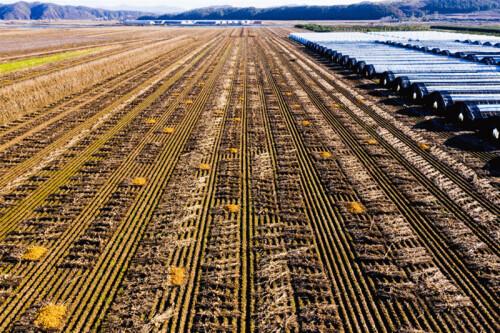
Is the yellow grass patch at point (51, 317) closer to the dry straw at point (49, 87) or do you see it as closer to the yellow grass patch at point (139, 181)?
the yellow grass patch at point (139, 181)

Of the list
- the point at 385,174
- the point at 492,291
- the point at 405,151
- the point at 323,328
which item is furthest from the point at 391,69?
the point at 323,328

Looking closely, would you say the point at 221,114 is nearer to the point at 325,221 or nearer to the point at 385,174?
the point at 385,174

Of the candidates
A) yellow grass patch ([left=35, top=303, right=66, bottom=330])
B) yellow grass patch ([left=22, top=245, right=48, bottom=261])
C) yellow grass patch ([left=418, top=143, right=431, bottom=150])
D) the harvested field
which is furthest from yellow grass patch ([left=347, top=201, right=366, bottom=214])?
yellow grass patch ([left=22, top=245, right=48, bottom=261])

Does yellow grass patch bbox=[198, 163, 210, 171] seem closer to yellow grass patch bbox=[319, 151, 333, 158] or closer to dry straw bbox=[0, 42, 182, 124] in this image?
yellow grass patch bbox=[319, 151, 333, 158]

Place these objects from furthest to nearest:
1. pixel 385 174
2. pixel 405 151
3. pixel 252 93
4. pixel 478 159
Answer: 1. pixel 252 93
2. pixel 405 151
3. pixel 478 159
4. pixel 385 174

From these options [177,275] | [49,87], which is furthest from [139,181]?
[49,87]
